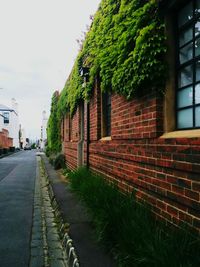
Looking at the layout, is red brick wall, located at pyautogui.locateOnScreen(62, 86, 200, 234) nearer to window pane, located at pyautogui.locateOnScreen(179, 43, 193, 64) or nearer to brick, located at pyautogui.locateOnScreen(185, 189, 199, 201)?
brick, located at pyautogui.locateOnScreen(185, 189, 199, 201)

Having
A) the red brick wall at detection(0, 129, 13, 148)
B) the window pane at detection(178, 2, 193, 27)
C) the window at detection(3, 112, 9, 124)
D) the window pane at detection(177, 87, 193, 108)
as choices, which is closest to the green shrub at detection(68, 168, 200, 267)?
the window pane at detection(177, 87, 193, 108)

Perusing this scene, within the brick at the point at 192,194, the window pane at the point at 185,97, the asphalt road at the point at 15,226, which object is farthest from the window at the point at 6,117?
the brick at the point at 192,194

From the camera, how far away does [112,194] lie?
557 cm

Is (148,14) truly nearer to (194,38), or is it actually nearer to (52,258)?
(194,38)

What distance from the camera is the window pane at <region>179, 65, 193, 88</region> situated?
4.32 metres

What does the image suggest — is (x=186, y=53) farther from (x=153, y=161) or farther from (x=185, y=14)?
(x=153, y=161)

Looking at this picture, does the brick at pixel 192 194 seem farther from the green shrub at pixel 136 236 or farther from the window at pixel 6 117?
the window at pixel 6 117

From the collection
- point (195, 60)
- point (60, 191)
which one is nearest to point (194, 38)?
point (195, 60)

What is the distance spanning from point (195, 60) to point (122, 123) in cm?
239

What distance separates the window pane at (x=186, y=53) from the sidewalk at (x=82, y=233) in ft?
7.98

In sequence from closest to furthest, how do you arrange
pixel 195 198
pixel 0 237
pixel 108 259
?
pixel 195 198 → pixel 108 259 → pixel 0 237

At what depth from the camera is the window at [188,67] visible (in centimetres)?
415

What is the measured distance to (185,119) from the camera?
4.43m

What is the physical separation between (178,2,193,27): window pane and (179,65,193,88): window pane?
557 mm
